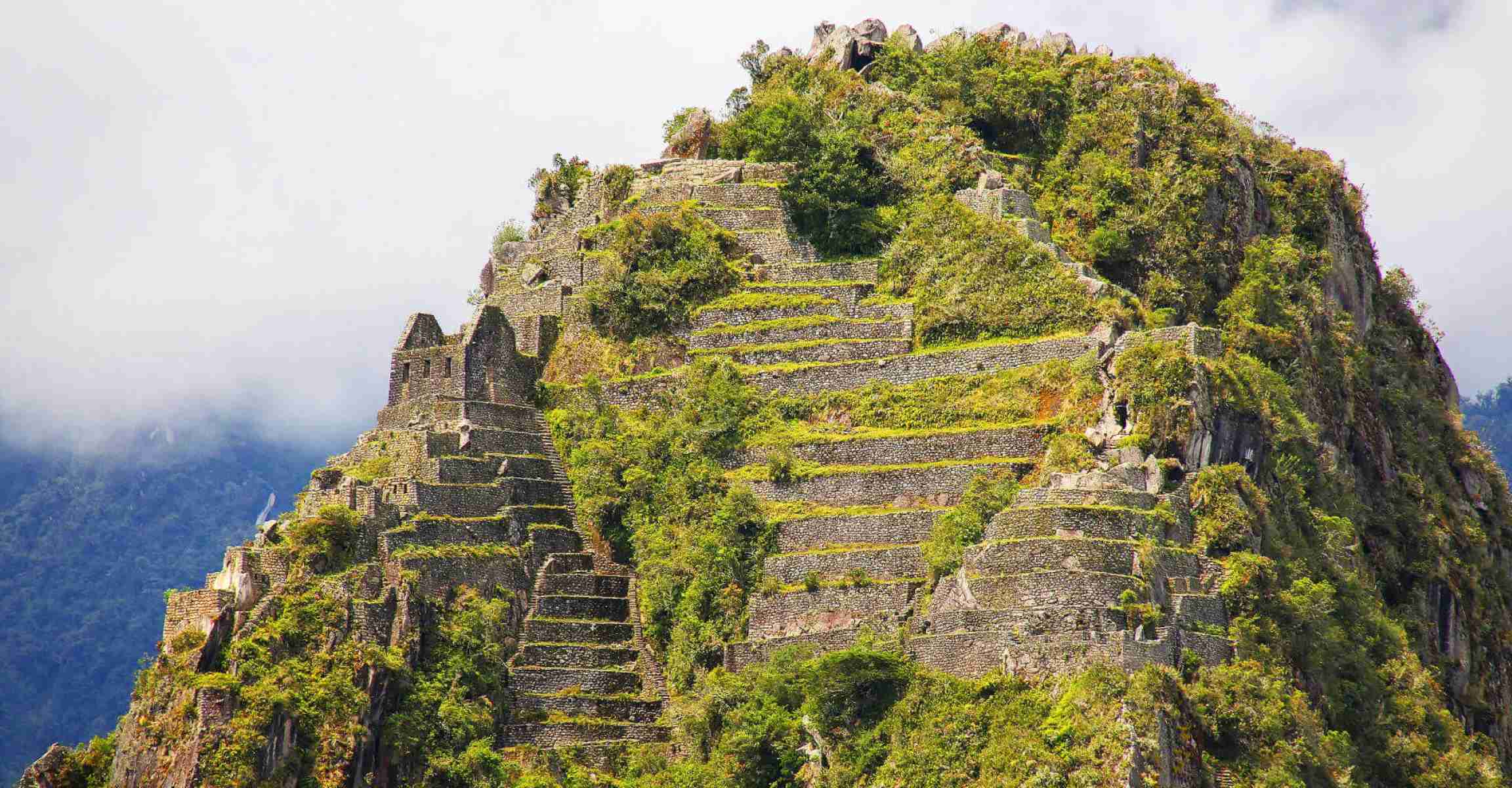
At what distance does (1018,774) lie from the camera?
1971 inches

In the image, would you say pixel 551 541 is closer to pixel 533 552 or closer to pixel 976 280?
pixel 533 552

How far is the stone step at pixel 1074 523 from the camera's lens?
175 feet

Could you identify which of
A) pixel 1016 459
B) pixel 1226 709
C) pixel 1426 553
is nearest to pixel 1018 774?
pixel 1226 709

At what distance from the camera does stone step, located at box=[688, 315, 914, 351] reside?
214 feet

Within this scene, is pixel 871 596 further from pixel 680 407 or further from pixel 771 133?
pixel 771 133

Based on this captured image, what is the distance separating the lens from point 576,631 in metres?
60.4

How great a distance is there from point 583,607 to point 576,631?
961 mm

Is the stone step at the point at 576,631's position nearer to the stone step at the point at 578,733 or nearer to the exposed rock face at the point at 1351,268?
the stone step at the point at 578,733

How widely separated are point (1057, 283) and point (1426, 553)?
14.6 metres

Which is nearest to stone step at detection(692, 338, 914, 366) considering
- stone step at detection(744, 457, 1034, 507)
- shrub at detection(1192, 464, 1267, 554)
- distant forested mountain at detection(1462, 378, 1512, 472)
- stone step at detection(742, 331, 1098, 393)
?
stone step at detection(742, 331, 1098, 393)

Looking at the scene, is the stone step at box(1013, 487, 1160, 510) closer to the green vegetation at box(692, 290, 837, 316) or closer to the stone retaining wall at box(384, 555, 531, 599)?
the stone retaining wall at box(384, 555, 531, 599)

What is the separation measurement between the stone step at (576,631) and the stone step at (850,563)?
4380 millimetres

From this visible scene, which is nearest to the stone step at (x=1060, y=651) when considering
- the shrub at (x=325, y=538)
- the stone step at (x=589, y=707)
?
the stone step at (x=589, y=707)

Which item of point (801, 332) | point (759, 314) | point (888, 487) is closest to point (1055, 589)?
point (888, 487)
